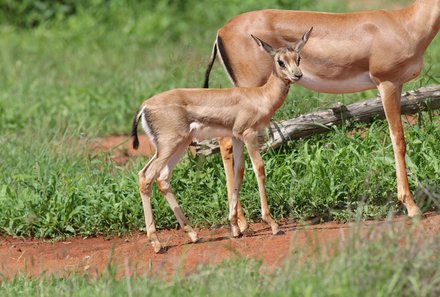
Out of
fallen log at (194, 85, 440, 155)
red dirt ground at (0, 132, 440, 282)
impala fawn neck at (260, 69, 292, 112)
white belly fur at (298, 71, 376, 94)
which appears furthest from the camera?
fallen log at (194, 85, 440, 155)

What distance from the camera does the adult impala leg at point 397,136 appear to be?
297 inches

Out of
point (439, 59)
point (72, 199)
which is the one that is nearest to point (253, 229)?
point (72, 199)

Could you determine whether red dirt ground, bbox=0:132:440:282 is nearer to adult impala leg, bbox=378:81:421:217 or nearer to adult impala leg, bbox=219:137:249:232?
adult impala leg, bbox=378:81:421:217

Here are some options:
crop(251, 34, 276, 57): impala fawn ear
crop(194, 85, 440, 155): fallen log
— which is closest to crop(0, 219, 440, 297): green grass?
crop(251, 34, 276, 57): impala fawn ear

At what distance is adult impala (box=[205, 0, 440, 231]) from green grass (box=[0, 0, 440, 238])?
34 centimetres

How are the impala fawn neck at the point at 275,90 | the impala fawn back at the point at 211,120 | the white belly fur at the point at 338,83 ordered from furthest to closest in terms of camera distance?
the white belly fur at the point at 338,83 < the impala fawn neck at the point at 275,90 < the impala fawn back at the point at 211,120

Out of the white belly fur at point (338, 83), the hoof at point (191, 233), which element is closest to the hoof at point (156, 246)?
the hoof at point (191, 233)

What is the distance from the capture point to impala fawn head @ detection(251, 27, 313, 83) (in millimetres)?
7133

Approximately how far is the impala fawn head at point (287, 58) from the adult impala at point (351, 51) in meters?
0.50

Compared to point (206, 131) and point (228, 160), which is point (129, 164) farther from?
point (206, 131)

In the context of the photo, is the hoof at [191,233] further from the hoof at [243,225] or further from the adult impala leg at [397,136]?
the adult impala leg at [397,136]

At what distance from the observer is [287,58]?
23.5ft

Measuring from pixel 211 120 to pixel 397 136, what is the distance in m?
1.41

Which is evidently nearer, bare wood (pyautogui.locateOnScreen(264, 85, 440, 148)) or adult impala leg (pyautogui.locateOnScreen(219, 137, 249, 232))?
adult impala leg (pyautogui.locateOnScreen(219, 137, 249, 232))
